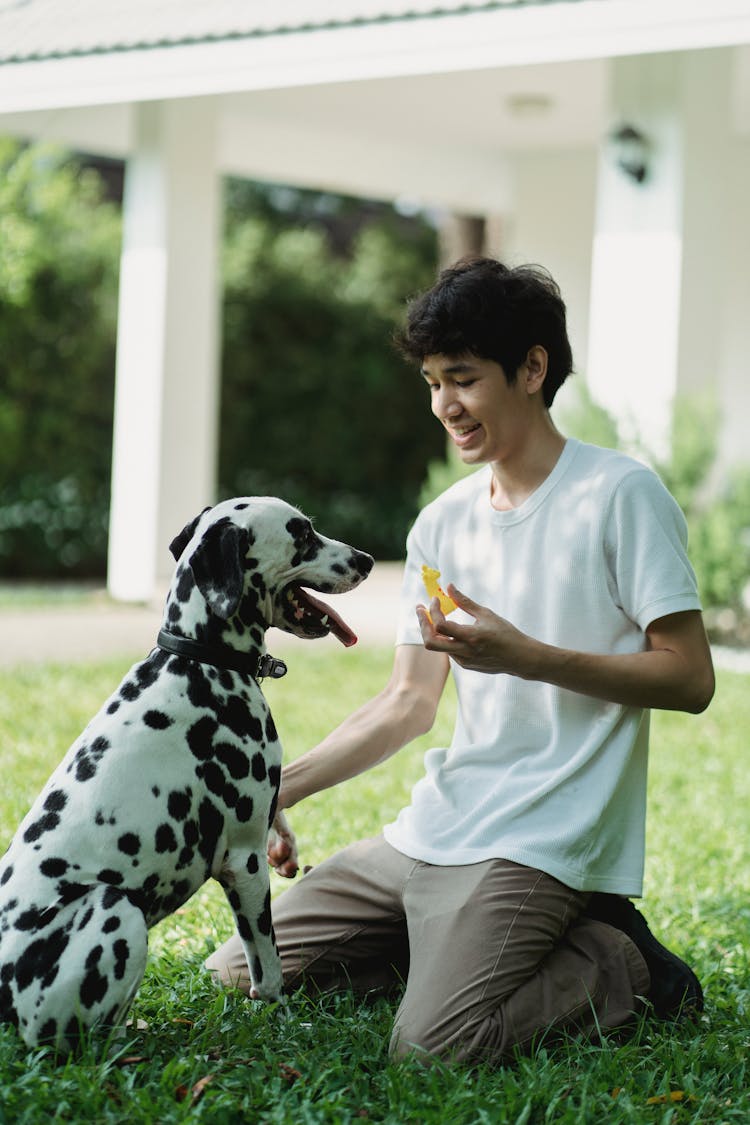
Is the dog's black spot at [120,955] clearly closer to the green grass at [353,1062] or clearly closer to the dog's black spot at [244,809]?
the green grass at [353,1062]

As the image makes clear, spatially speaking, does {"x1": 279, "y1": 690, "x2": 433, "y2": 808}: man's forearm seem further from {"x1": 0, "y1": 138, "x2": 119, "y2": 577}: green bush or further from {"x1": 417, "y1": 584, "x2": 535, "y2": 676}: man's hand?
{"x1": 0, "y1": 138, "x2": 119, "y2": 577}: green bush

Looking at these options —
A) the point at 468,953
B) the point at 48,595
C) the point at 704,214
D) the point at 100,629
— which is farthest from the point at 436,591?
the point at 48,595

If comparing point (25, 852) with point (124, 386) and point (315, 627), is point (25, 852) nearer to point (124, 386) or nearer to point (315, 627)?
point (315, 627)

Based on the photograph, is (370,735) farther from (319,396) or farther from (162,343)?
(319,396)

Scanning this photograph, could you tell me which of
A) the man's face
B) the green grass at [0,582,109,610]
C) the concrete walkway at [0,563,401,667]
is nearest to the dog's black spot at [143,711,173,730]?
the man's face

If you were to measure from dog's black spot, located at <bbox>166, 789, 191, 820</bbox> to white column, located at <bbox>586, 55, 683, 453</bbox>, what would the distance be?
797 cm

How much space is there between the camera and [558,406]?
11484 millimetres

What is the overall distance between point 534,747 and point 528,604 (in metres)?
0.38

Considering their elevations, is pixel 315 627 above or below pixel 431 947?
above

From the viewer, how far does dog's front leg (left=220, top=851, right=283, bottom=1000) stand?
11.5 ft

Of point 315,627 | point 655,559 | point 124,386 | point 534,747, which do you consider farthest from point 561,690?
point 124,386

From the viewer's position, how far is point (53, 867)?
327 cm

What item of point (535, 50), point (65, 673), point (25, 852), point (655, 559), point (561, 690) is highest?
point (535, 50)

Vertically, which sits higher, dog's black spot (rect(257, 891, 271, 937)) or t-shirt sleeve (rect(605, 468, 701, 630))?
t-shirt sleeve (rect(605, 468, 701, 630))
